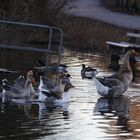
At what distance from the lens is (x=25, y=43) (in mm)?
30516

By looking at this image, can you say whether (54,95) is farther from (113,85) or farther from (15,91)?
(113,85)

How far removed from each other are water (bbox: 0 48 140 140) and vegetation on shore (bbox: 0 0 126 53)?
11.9 meters

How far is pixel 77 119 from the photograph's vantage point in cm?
1452

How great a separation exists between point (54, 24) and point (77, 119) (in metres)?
18.4

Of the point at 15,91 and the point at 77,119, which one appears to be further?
the point at 15,91

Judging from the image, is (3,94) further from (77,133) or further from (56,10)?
(56,10)

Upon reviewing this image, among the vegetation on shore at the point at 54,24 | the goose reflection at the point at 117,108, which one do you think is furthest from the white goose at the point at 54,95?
the vegetation on shore at the point at 54,24

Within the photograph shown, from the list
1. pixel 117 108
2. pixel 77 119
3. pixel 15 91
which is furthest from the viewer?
pixel 15 91

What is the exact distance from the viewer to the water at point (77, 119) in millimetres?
12836

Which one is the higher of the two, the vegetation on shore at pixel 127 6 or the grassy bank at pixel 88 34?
the vegetation on shore at pixel 127 6

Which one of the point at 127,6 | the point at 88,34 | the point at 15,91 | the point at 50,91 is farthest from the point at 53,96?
the point at 127,6

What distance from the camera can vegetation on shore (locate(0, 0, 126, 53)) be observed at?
1195 inches

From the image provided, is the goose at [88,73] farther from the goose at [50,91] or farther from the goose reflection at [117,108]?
the goose at [50,91]

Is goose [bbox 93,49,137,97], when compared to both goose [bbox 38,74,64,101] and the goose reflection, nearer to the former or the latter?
the goose reflection
